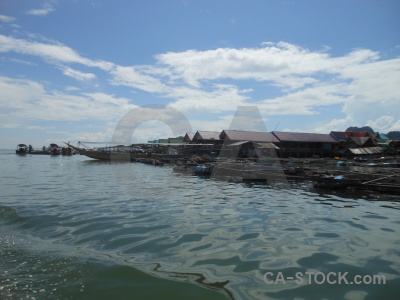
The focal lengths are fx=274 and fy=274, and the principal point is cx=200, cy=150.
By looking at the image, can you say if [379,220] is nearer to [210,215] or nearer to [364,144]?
[210,215]

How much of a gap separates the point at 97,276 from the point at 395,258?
241 inches

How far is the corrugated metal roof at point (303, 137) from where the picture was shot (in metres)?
49.5

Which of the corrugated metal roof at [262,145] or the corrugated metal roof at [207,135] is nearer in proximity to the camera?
the corrugated metal roof at [262,145]

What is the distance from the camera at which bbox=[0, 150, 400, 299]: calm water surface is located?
455 cm

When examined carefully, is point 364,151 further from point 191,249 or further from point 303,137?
point 191,249

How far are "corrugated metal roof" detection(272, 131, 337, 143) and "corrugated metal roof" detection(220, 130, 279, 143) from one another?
152 centimetres

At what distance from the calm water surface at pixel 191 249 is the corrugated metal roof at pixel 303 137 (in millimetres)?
38861

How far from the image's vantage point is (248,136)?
158 ft

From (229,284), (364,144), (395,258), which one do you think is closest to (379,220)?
(395,258)

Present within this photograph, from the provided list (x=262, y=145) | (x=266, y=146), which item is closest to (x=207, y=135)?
(x=262, y=145)

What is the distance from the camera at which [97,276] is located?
488 cm

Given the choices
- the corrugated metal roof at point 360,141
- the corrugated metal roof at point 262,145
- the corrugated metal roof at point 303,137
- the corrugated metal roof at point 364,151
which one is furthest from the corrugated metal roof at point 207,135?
the corrugated metal roof at point 360,141

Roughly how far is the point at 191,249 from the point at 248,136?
142 ft

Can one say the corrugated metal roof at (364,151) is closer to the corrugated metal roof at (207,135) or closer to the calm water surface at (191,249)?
the corrugated metal roof at (207,135)
